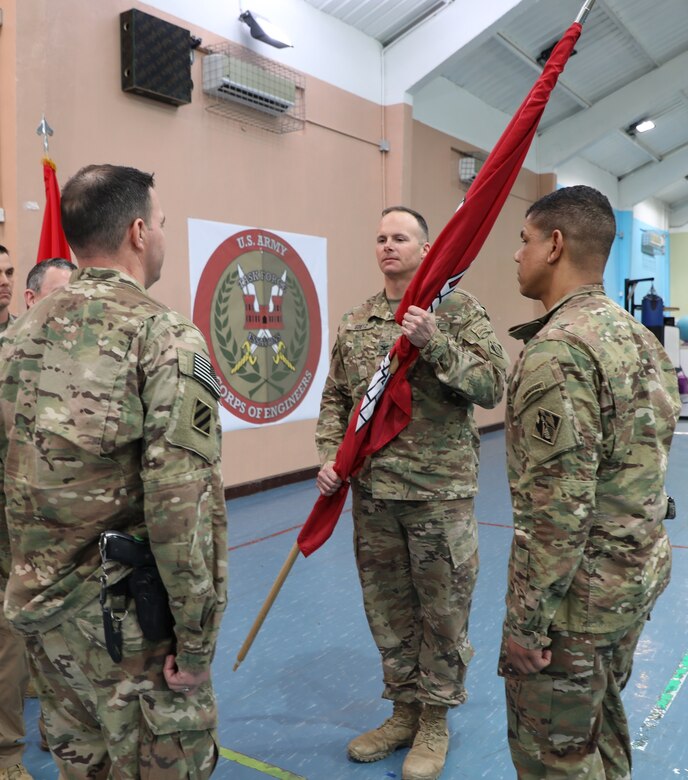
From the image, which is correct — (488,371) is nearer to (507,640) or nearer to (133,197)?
(507,640)

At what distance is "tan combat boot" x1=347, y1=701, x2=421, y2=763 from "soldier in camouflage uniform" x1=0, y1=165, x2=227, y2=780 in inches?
34.5

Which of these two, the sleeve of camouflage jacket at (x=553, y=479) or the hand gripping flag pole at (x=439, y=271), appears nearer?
the sleeve of camouflage jacket at (x=553, y=479)

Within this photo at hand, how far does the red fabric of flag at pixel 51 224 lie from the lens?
3146 millimetres

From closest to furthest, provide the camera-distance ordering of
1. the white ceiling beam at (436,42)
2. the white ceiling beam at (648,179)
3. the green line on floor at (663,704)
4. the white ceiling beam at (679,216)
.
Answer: the green line on floor at (663,704), the white ceiling beam at (436,42), the white ceiling beam at (648,179), the white ceiling beam at (679,216)

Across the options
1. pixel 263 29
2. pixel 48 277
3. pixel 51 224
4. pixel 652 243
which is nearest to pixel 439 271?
pixel 48 277

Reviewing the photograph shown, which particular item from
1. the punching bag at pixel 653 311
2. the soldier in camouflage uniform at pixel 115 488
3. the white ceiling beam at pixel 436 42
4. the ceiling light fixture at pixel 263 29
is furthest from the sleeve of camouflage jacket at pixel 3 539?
the punching bag at pixel 653 311

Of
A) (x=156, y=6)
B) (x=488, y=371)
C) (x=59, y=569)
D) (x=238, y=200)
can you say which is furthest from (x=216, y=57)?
(x=59, y=569)

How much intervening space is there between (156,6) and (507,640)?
440 centimetres

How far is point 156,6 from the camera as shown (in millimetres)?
4355

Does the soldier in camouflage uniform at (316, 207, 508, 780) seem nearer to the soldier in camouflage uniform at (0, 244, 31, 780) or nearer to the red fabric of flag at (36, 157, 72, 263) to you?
the soldier in camouflage uniform at (0, 244, 31, 780)

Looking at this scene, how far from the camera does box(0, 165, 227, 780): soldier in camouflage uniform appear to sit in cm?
115

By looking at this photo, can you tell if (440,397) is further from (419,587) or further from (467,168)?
(467,168)

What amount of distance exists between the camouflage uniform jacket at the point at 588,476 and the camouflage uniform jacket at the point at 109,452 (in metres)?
0.57

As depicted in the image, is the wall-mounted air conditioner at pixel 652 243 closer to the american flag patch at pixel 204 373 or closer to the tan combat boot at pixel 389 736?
the tan combat boot at pixel 389 736
